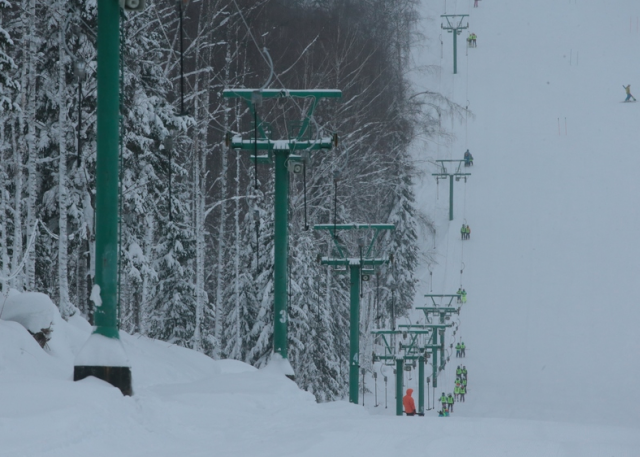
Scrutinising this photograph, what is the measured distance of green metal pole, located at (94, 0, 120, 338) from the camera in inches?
353

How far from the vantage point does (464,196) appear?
70.7 m

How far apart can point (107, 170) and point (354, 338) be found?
1905cm

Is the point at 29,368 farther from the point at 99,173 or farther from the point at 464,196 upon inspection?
the point at 464,196

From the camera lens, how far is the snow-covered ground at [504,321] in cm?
736

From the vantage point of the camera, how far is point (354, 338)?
90.3ft

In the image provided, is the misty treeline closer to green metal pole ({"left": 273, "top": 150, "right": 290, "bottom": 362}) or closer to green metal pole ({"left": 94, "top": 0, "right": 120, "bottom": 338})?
green metal pole ({"left": 94, "top": 0, "right": 120, "bottom": 338})

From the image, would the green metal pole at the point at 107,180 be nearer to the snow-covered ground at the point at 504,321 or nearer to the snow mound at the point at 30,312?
the snow-covered ground at the point at 504,321

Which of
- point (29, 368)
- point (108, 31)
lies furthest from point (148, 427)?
point (108, 31)

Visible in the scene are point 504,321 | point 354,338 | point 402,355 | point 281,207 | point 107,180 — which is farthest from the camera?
point 504,321

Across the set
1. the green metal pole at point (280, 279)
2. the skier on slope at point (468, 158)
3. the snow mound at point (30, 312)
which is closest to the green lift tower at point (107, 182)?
the snow mound at point (30, 312)

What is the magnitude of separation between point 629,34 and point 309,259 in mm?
90707

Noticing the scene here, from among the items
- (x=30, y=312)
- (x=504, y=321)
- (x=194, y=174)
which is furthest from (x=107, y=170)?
(x=504, y=321)

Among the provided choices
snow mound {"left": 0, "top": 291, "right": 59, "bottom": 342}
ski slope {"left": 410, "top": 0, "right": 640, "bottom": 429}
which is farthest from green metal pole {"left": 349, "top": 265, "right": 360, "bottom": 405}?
snow mound {"left": 0, "top": 291, "right": 59, "bottom": 342}

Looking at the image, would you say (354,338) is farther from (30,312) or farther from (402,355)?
(30,312)
